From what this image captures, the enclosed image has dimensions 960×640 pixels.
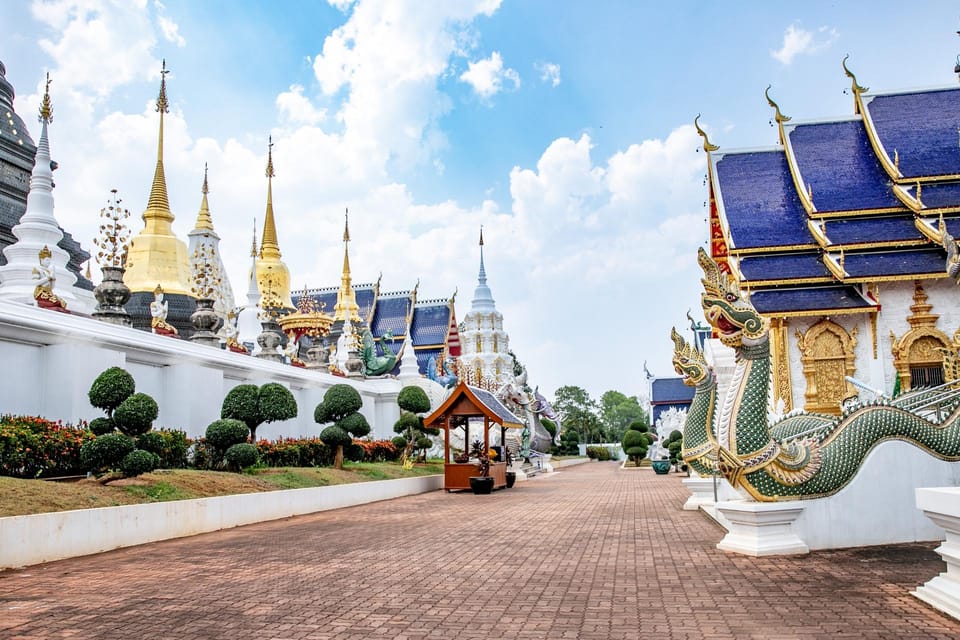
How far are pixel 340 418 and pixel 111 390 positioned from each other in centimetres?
665

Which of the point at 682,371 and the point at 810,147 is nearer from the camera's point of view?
the point at 682,371

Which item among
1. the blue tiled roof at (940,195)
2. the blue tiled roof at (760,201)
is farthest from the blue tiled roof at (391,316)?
the blue tiled roof at (940,195)

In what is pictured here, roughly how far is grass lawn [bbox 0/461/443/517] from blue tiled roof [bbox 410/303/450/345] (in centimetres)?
2998

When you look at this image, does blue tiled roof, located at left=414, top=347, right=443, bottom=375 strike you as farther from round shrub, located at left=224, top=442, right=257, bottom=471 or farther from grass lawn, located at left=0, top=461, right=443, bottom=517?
round shrub, located at left=224, top=442, right=257, bottom=471

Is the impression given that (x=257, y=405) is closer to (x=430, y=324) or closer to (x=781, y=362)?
(x=781, y=362)

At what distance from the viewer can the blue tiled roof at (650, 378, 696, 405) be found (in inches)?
2122

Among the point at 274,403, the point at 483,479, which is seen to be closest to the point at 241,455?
the point at 274,403

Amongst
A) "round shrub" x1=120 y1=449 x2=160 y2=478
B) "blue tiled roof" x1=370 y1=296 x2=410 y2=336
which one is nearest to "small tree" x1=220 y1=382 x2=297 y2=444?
"round shrub" x1=120 y1=449 x2=160 y2=478

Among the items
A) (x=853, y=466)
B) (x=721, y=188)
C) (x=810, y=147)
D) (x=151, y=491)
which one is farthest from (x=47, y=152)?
(x=810, y=147)

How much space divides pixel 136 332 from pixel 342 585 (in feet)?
32.6

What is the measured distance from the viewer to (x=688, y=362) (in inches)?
382

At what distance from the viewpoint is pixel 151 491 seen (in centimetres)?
1020

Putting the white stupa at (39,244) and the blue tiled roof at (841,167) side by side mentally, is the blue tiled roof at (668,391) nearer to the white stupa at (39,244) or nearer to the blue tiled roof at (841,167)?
the blue tiled roof at (841,167)

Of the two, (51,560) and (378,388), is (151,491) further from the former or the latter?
(378,388)
